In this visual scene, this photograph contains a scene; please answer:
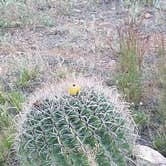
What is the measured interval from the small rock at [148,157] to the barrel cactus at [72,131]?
1.06 feet

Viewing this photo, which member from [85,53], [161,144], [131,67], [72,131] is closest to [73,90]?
[72,131]

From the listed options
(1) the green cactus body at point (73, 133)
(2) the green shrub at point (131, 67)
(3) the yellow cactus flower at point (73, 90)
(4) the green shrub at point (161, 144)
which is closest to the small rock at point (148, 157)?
(4) the green shrub at point (161, 144)

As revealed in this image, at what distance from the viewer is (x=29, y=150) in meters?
3.09

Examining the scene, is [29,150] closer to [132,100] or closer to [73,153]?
[73,153]

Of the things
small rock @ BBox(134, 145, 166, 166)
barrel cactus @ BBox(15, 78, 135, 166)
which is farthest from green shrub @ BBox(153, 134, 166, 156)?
barrel cactus @ BBox(15, 78, 135, 166)

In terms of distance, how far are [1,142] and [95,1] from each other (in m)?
3.57

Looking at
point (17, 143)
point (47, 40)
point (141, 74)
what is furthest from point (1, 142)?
point (47, 40)

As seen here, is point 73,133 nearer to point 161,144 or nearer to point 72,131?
point 72,131

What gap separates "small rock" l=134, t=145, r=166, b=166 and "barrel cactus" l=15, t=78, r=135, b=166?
1.06ft

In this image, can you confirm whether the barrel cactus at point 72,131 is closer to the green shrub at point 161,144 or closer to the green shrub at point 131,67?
the green shrub at point 161,144

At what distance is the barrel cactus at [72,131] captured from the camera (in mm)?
2947

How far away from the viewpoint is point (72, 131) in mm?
2922

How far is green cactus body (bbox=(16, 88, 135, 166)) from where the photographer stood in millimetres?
2945

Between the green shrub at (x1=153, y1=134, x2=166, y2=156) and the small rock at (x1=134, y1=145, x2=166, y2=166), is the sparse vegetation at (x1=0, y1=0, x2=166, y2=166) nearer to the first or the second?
the green shrub at (x1=153, y1=134, x2=166, y2=156)
